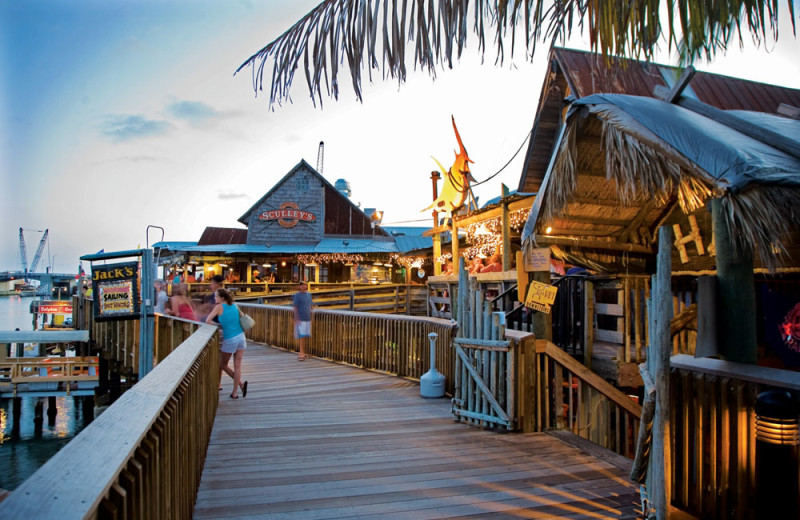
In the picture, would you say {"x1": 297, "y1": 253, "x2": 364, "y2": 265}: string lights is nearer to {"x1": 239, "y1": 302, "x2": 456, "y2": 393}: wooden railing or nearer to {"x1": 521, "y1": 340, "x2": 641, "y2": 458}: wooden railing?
{"x1": 239, "y1": 302, "x2": 456, "y2": 393}: wooden railing

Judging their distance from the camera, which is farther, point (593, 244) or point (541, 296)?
point (593, 244)

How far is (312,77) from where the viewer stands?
3527mm

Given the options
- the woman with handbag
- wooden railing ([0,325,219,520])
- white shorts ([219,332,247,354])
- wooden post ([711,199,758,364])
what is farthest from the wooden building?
wooden railing ([0,325,219,520])

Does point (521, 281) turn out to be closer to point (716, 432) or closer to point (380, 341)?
point (380, 341)

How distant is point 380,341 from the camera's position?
1073cm

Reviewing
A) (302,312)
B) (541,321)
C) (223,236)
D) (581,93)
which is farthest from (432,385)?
(223,236)

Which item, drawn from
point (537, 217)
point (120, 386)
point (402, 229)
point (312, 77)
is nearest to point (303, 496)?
point (312, 77)

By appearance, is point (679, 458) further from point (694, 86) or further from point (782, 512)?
point (694, 86)

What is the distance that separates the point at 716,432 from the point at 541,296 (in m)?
3.07

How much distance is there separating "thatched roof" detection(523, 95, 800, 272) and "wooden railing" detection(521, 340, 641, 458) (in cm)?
167

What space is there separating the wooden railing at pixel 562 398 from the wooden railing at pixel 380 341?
5.26 feet

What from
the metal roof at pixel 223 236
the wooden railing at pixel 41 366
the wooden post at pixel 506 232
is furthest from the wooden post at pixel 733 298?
the metal roof at pixel 223 236

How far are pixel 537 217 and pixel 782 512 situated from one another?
14.2ft

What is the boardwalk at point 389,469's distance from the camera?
13.3 ft
